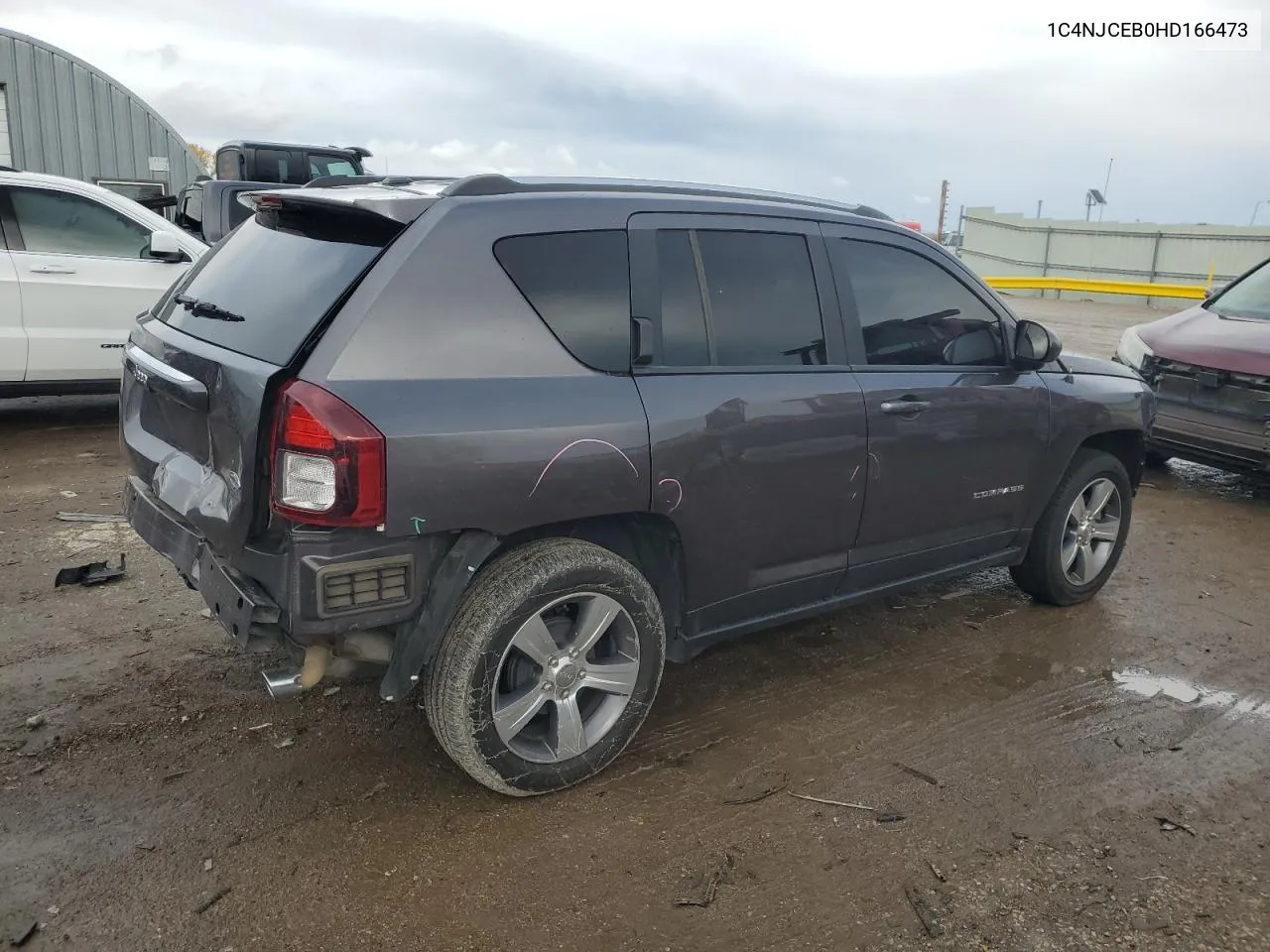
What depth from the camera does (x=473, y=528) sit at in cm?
270

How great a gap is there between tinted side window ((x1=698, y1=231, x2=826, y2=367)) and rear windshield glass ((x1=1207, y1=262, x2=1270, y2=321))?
16.8 ft

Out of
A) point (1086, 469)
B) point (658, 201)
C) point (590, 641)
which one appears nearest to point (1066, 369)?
point (1086, 469)

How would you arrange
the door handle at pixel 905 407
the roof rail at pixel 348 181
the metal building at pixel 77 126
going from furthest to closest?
the metal building at pixel 77 126 → the door handle at pixel 905 407 → the roof rail at pixel 348 181

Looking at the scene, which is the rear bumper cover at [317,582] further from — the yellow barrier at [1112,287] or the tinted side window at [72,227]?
the yellow barrier at [1112,287]

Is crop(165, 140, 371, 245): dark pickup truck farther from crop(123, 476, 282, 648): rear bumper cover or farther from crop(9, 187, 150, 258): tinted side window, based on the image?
crop(123, 476, 282, 648): rear bumper cover

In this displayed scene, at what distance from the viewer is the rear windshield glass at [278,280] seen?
2715 mm

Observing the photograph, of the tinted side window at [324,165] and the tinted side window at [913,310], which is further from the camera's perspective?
the tinted side window at [324,165]

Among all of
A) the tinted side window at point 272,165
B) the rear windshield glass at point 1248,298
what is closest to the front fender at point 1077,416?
the rear windshield glass at point 1248,298

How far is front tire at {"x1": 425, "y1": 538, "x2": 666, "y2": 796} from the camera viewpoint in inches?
109

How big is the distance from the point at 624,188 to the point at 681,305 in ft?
1.52

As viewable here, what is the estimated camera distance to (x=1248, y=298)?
23.6 ft

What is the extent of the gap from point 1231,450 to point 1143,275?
21044 millimetres

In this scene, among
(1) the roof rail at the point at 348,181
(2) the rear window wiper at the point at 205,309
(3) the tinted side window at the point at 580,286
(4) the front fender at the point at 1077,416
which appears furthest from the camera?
(4) the front fender at the point at 1077,416

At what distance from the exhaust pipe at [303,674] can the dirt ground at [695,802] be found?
1.49 feet
